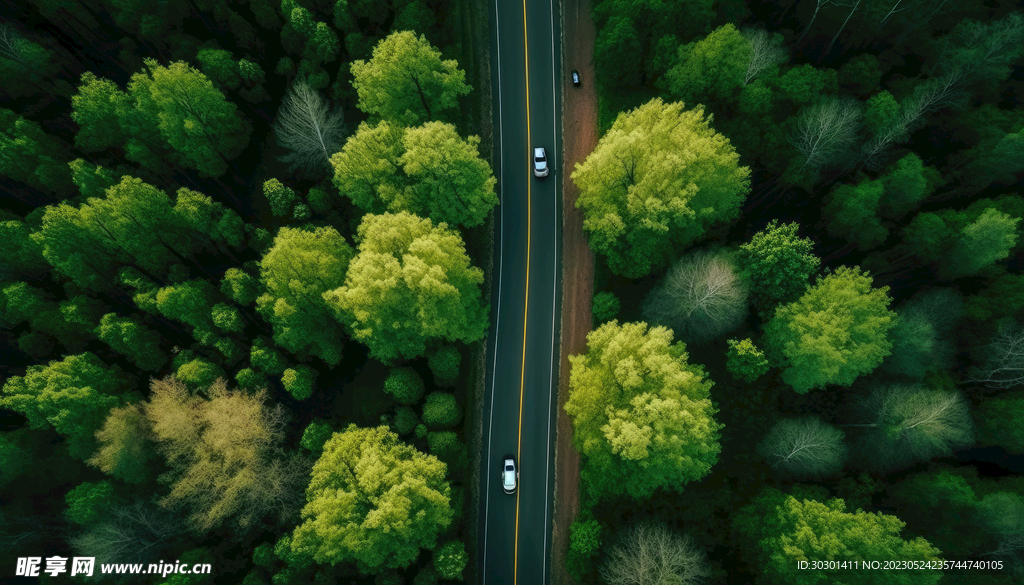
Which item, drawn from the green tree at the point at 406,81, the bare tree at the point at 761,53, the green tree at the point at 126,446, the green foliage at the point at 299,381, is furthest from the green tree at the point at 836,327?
the green tree at the point at 126,446

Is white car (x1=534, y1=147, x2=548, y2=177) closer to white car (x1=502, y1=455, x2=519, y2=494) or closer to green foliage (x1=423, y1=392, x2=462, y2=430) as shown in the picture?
green foliage (x1=423, y1=392, x2=462, y2=430)

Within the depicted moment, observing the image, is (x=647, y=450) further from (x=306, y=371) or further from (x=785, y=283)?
(x=306, y=371)

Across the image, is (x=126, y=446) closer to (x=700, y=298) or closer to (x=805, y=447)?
(x=700, y=298)

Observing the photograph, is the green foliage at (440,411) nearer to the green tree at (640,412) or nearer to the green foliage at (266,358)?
the green tree at (640,412)

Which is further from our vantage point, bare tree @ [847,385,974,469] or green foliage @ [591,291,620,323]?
green foliage @ [591,291,620,323]

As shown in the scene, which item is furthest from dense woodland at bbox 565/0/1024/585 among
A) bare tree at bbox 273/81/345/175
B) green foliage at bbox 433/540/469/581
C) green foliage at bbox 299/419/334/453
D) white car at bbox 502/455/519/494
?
bare tree at bbox 273/81/345/175

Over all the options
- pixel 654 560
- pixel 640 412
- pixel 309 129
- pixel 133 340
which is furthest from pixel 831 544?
pixel 133 340
